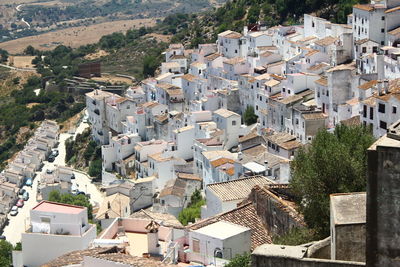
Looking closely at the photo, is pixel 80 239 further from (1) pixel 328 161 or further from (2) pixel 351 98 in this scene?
(2) pixel 351 98

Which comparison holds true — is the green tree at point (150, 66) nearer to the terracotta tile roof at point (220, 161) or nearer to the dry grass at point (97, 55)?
the terracotta tile roof at point (220, 161)

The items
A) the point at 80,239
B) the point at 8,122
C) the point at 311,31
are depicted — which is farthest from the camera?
the point at 8,122

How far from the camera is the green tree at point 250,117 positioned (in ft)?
176

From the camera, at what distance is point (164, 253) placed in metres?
22.8

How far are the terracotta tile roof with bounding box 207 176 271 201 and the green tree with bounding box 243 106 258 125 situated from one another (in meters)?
21.3

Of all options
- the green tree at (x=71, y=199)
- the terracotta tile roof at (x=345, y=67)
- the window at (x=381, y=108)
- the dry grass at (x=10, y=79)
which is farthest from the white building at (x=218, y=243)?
the dry grass at (x=10, y=79)

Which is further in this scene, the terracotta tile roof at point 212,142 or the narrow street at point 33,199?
the narrow street at point 33,199

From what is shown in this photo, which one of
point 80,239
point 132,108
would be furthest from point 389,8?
point 80,239

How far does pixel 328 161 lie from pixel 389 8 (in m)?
32.3

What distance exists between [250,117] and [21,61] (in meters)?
81.9

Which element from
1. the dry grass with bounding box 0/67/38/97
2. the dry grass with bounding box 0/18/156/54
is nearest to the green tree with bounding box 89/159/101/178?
the dry grass with bounding box 0/67/38/97

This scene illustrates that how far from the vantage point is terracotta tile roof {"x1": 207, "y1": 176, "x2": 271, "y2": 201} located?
30719 mm

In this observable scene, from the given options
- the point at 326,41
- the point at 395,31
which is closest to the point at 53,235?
the point at 395,31

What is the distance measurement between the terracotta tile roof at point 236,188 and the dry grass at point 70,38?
124 meters
